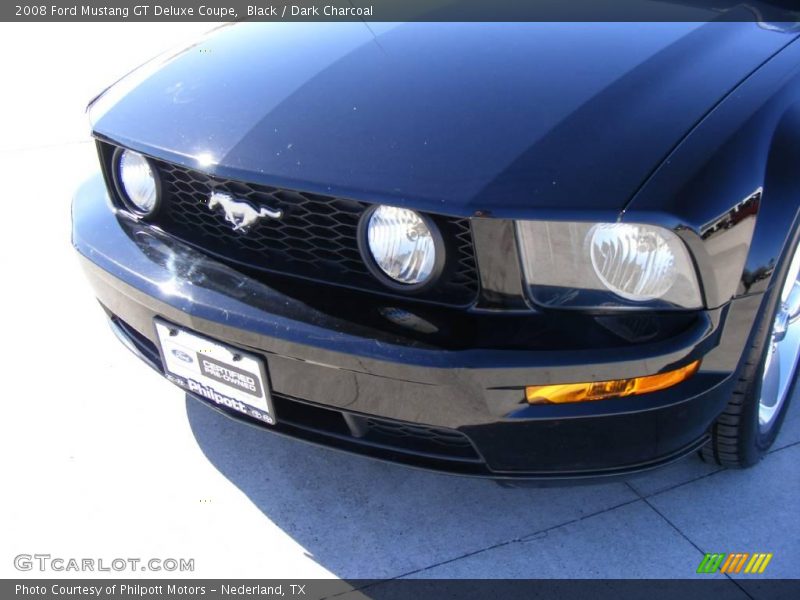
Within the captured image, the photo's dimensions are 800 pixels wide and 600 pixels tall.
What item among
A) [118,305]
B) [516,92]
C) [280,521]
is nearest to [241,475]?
[280,521]

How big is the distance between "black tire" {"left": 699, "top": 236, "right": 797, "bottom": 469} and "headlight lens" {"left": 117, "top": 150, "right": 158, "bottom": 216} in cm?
146

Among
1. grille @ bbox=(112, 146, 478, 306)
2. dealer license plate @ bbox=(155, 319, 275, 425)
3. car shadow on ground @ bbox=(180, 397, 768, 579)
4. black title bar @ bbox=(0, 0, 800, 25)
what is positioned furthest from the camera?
black title bar @ bbox=(0, 0, 800, 25)

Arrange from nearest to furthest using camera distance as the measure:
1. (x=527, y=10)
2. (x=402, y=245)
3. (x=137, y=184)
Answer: (x=402, y=245)
(x=137, y=184)
(x=527, y=10)

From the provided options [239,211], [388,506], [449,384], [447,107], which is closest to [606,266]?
[449,384]

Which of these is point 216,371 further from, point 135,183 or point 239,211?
point 135,183

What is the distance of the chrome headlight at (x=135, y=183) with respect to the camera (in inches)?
82.8

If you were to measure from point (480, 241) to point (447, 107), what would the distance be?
1.25 ft

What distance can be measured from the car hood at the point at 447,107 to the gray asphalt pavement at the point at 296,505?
2.48 feet

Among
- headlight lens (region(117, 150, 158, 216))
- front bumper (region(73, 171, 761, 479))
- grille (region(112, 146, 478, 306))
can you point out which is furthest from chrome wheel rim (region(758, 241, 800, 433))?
headlight lens (region(117, 150, 158, 216))

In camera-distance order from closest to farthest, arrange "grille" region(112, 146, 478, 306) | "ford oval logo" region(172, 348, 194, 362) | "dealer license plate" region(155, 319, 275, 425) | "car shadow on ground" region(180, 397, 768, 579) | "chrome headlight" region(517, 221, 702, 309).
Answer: "chrome headlight" region(517, 221, 702, 309)
"grille" region(112, 146, 478, 306)
"dealer license plate" region(155, 319, 275, 425)
"ford oval logo" region(172, 348, 194, 362)
"car shadow on ground" region(180, 397, 768, 579)

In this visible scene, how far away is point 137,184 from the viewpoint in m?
2.14

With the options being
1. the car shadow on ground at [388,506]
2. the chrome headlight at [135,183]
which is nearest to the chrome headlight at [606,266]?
the car shadow on ground at [388,506]

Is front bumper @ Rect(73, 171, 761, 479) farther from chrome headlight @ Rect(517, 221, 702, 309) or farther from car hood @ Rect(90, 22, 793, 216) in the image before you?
car hood @ Rect(90, 22, 793, 216)

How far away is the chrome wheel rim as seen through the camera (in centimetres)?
225
